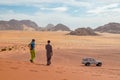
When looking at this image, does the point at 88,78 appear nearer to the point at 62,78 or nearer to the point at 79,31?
the point at 62,78

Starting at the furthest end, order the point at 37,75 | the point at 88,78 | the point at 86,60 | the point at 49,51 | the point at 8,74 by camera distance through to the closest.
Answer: the point at 86,60, the point at 49,51, the point at 88,78, the point at 37,75, the point at 8,74

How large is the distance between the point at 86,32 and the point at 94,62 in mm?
93858

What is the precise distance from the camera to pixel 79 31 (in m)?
123

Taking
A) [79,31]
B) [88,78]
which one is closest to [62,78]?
[88,78]

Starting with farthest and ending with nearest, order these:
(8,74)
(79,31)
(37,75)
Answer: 1. (79,31)
2. (37,75)
3. (8,74)

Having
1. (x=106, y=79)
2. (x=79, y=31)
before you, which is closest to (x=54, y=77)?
(x=106, y=79)

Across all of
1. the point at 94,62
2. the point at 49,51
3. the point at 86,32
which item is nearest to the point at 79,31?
the point at 86,32

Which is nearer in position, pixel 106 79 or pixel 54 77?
pixel 54 77

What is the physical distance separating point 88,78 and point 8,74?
3.18 meters

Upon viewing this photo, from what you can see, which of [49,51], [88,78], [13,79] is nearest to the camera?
[13,79]

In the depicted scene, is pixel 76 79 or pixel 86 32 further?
pixel 86 32

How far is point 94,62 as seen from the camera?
29844 mm

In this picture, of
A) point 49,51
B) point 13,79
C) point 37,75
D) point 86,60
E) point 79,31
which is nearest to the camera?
point 13,79

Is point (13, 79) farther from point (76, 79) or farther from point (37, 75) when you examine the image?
point (76, 79)
